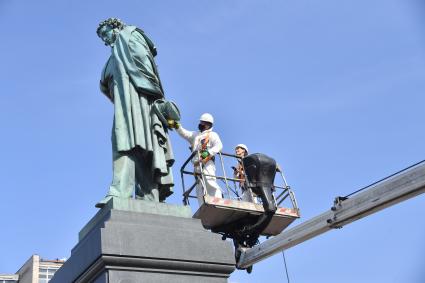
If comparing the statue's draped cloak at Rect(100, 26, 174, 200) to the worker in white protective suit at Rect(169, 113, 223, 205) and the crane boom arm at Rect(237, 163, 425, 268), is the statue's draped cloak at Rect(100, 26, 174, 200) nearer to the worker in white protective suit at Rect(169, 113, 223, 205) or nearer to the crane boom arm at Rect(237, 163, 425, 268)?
the crane boom arm at Rect(237, 163, 425, 268)

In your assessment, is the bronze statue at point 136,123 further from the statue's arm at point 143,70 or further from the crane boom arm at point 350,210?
the crane boom arm at point 350,210

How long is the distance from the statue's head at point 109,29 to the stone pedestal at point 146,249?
9.24 feet

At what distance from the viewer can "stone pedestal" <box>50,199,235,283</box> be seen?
5949 millimetres

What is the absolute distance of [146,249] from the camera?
6.12 meters

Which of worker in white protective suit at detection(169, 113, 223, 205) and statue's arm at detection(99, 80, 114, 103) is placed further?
worker in white protective suit at detection(169, 113, 223, 205)

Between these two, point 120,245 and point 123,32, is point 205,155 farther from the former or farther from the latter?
point 120,245

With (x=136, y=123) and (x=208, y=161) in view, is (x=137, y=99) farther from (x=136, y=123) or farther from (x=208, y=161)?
(x=208, y=161)

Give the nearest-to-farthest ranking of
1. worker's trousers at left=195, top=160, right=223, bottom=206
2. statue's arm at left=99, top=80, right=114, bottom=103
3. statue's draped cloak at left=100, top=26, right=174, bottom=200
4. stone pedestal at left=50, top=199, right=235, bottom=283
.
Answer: stone pedestal at left=50, top=199, right=235, bottom=283, statue's draped cloak at left=100, top=26, right=174, bottom=200, statue's arm at left=99, top=80, right=114, bottom=103, worker's trousers at left=195, top=160, right=223, bottom=206

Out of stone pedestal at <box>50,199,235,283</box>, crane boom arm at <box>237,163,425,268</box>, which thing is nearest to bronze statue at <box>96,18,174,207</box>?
stone pedestal at <box>50,199,235,283</box>

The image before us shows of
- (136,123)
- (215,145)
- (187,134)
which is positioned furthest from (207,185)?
(136,123)

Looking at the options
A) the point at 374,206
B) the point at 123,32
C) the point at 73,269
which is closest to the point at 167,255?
the point at 73,269

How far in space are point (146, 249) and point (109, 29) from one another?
3.71 m

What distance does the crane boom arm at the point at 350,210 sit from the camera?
8.70m

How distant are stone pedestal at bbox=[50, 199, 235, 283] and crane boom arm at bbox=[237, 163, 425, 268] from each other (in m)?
3.35
